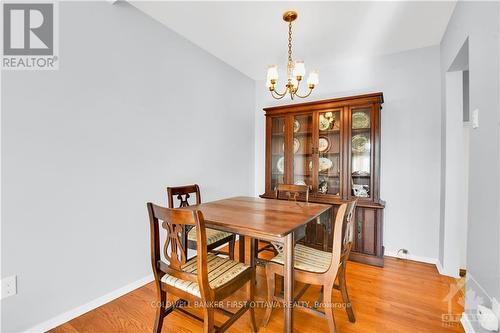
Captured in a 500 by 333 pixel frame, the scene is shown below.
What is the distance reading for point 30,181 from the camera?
1506 millimetres

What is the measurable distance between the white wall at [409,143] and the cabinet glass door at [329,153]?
0.56m

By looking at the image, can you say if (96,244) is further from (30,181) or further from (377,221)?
(377,221)

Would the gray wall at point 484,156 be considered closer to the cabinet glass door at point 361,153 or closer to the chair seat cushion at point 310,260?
the chair seat cushion at point 310,260

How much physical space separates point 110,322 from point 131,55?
2172 millimetres

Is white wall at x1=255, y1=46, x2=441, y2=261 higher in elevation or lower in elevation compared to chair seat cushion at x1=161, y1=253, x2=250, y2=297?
higher

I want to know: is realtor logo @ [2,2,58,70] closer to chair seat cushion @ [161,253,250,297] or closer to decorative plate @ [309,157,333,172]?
chair seat cushion @ [161,253,250,297]

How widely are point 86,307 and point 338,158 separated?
2868 mm

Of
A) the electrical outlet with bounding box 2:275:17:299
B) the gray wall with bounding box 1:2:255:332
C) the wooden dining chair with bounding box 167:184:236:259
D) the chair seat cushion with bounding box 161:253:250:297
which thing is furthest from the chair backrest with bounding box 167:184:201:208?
the electrical outlet with bounding box 2:275:17:299

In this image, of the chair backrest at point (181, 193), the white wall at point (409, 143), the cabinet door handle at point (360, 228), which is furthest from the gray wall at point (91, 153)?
the white wall at point (409, 143)

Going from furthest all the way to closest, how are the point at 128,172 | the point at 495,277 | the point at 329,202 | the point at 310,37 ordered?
the point at 329,202 → the point at 310,37 → the point at 128,172 → the point at 495,277

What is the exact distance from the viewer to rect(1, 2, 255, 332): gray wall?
58.1 inches

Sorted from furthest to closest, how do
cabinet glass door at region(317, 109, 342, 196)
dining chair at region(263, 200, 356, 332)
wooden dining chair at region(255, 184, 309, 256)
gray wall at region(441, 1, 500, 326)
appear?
cabinet glass door at region(317, 109, 342, 196) < wooden dining chair at region(255, 184, 309, 256) < dining chair at region(263, 200, 356, 332) < gray wall at region(441, 1, 500, 326)

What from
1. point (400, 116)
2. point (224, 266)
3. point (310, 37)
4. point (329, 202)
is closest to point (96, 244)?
point (224, 266)

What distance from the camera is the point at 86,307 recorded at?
1773 millimetres
